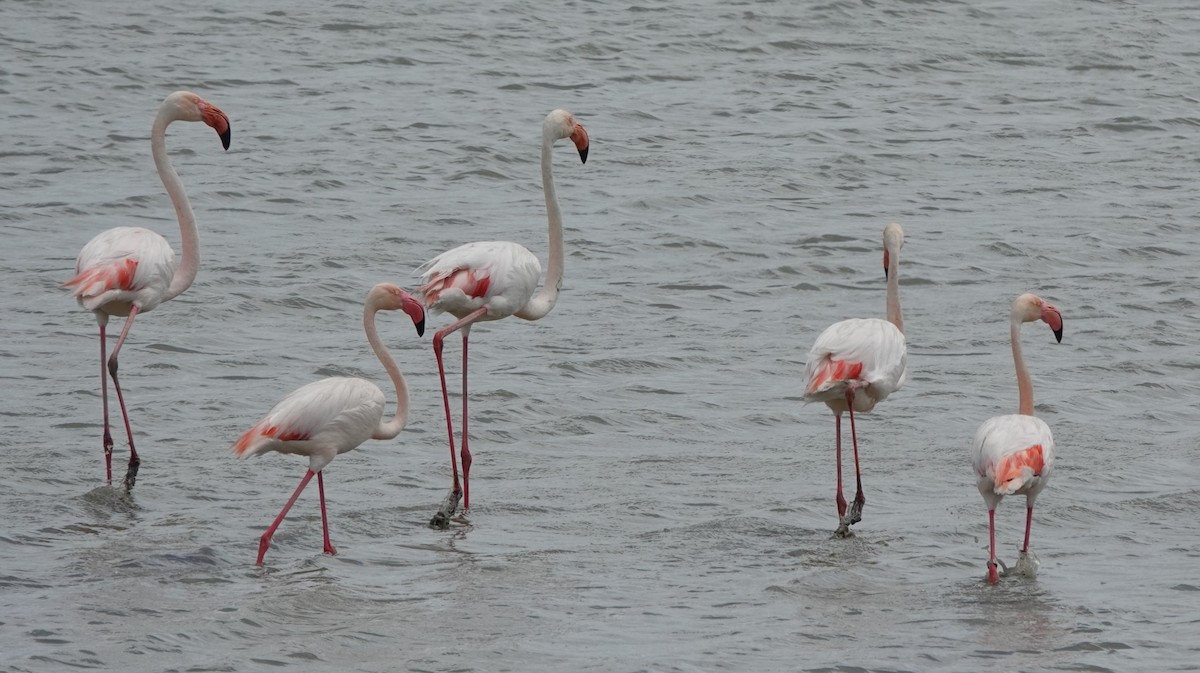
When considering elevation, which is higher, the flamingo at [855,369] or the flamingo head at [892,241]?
the flamingo head at [892,241]

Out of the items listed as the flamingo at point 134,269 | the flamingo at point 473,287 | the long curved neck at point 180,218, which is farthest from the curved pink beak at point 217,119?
the flamingo at point 473,287

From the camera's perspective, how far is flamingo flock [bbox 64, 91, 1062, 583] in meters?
6.73

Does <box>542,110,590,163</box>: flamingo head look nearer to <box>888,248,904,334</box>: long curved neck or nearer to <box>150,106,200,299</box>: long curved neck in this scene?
<box>888,248,904,334</box>: long curved neck

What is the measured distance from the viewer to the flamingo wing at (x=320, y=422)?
6.75 metres

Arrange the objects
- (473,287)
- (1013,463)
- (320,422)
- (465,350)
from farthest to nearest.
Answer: (465,350) < (473,287) < (320,422) < (1013,463)

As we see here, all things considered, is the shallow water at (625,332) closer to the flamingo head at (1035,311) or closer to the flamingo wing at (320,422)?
the flamingo wing at (320,422)

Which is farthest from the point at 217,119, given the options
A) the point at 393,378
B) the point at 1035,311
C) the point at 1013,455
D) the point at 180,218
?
the point at 1013,455

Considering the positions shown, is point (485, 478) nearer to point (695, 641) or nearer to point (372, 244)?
point (695, 641)

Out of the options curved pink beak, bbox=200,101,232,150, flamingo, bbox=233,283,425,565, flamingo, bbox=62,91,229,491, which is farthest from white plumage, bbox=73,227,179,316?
flamingo, bbox=233,283,425,565

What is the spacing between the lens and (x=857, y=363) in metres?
7.35

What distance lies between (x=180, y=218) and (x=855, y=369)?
3.41 meters

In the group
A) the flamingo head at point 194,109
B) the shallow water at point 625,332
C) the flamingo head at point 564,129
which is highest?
the flamingo head at point 194,109

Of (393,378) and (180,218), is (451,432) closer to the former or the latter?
(393,378)

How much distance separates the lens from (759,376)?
Answer: 9906mm
